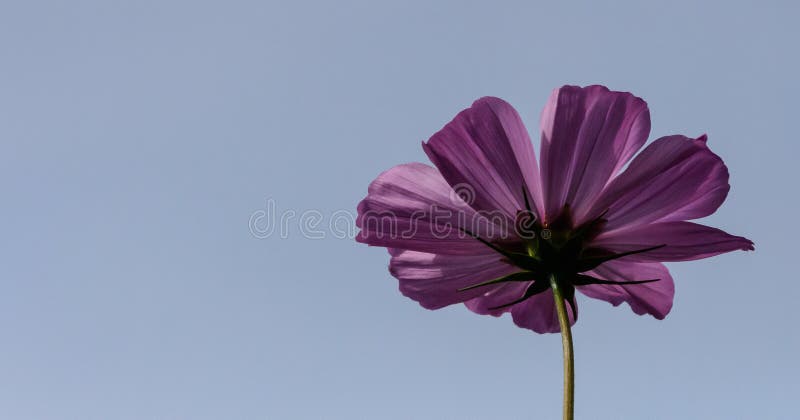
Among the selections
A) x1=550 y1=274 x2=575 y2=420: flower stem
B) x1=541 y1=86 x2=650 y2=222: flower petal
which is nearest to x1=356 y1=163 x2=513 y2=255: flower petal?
x1=541 y1=86 x2=650 y2=222: flower petal

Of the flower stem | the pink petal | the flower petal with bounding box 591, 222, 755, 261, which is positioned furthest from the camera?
the pink petal

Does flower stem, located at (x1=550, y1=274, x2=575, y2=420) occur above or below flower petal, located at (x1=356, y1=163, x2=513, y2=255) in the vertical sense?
below

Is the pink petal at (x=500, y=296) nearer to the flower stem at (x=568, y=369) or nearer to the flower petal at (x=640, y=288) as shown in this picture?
the flower petal at (x=640, y=288)

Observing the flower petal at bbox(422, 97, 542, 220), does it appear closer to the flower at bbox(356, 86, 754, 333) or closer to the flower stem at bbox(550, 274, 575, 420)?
the flower at bbox(356, 86, 754, 333)

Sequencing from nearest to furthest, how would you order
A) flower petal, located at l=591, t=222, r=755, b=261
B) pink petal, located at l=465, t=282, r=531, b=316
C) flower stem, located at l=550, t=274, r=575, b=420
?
flower stem, located at l=550, t=274, r=575, b=420, flower petal, located at l=591, t=222, r=755, b=261, pink petal, located at l=465, t=282, r=531, b=316

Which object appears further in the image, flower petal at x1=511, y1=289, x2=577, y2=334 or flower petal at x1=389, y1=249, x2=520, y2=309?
flower petal at x1=511, y1=289, x2=577, y2=334

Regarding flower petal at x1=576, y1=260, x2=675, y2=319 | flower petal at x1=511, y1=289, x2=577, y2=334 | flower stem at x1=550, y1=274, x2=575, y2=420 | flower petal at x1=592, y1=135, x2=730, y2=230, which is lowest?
flower stem at x1=550, y1=274, x2=575, y2=420

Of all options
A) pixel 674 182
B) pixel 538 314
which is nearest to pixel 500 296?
pixel 538 314
